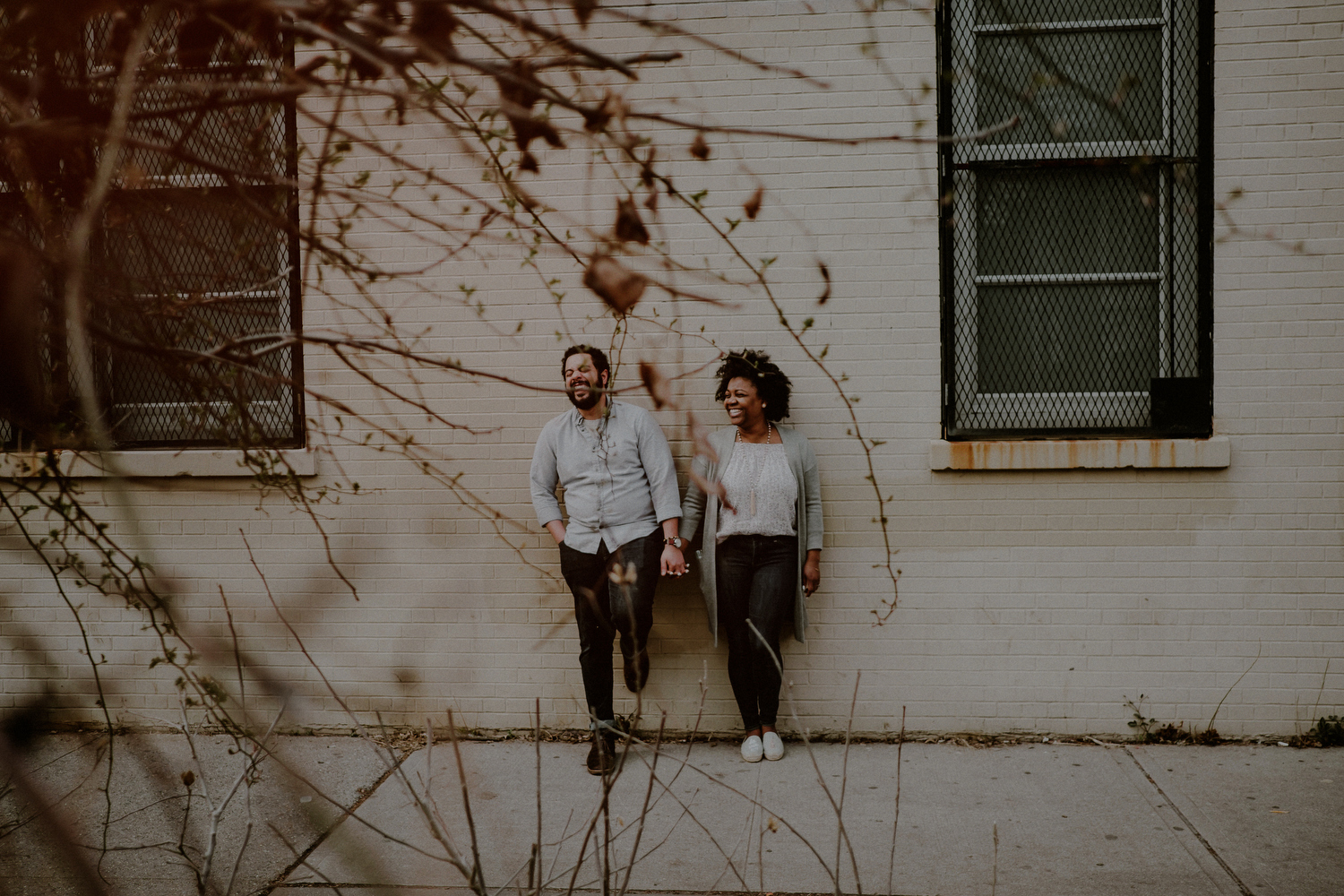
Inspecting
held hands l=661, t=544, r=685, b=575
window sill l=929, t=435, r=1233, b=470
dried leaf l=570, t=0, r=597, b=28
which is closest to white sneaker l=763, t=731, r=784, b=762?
held hands l=661, t=544, r=685, b=575

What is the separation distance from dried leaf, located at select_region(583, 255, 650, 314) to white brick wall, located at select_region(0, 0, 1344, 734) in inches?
134

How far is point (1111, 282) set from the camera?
4859 mm

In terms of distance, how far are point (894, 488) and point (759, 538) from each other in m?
0.76

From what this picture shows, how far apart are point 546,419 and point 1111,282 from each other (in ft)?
9.48

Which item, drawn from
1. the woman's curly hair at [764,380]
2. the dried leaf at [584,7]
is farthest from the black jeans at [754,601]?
the dried leaf at [584,7]

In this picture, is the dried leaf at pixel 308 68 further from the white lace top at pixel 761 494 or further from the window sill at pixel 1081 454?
the window sill at pixel 1081 454

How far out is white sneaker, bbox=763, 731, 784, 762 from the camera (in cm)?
464

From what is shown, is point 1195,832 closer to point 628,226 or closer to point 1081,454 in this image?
point 1081,454

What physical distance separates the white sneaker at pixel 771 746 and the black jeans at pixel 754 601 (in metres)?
0.08

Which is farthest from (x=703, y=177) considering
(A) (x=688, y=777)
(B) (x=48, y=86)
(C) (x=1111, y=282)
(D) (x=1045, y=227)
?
(B) (x=48, y=86)

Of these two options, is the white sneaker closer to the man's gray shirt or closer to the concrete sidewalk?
the concrete sidewalk

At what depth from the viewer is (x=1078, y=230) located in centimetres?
487

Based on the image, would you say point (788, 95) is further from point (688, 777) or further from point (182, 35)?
point (182, 35)

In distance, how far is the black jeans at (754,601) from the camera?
463 cm
